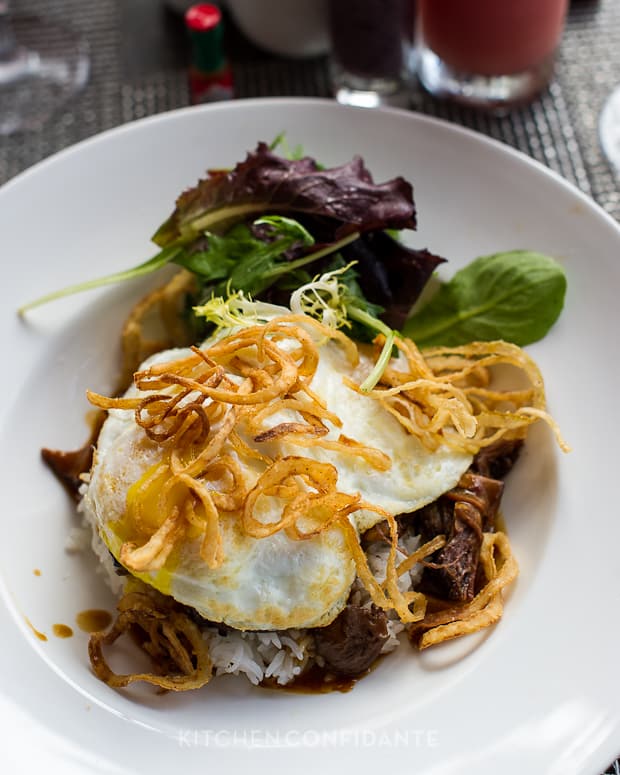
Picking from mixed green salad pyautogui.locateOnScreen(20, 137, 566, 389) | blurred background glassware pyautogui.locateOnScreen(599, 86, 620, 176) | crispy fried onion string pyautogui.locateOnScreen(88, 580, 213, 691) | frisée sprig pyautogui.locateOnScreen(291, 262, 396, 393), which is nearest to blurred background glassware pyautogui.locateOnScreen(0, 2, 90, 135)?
mixed green salad pyautogui.locateOnScreen(20, 137, 566, 389)

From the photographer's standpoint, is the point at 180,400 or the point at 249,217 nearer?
the point at 180,400

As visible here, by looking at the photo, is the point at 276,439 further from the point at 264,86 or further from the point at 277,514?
the point at 264,86

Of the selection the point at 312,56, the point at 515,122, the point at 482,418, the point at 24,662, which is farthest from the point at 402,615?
the point at 312,56

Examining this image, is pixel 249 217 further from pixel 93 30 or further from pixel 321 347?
pixel 93 30

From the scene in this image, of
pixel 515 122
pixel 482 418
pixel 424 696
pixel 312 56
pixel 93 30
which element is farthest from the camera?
pixel 93 30

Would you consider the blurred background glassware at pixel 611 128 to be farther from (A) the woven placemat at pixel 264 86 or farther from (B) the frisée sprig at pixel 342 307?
(B) the frisée sprig at pixel 342 307

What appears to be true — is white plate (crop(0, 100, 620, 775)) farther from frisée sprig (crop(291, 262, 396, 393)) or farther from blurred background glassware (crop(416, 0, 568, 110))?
blurred background glassware (crop(416, 0, 568, 110))
